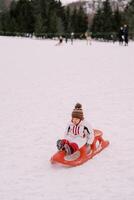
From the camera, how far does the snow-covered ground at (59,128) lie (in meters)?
6.93

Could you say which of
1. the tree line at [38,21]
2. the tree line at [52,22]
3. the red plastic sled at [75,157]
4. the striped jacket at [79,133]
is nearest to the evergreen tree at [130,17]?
the tree line at [52,22]

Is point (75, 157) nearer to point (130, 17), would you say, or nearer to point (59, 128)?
point (59, 128)

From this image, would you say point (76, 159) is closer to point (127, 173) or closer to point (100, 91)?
point (127, 173)

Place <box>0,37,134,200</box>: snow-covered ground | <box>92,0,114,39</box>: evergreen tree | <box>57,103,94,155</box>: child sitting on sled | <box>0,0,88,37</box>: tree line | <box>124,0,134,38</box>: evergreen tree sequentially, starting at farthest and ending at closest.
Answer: <box>124,0,134,38</box>: evergreen tree
<box>0,0,88,37</box>: tree line
<box>92,0,114,39</box>: evergreen tree
<box>57,103,94,155</box>: child sitting on sled
<box>0,37,134,200</box>: snow-covered ground

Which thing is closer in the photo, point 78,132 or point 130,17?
point 78,132

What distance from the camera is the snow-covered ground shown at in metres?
6.93

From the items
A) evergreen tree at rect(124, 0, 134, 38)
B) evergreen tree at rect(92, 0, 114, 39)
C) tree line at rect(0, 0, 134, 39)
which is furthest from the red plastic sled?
evergreen tree at rect(124, 0, 134, 38)

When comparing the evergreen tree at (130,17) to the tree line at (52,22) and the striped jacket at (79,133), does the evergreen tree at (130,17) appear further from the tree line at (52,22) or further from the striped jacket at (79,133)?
the striped jacket at (79,133)

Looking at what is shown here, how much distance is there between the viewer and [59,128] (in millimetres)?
10758

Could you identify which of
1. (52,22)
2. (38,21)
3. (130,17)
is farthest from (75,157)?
(130,17)

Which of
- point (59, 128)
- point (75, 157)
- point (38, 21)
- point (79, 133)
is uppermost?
point (38, 21)

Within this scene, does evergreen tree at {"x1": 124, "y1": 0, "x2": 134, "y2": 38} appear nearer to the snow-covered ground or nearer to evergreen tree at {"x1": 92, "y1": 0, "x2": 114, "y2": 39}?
evergreen tree at {"x1": 92, "y1": 0, "x2": 114, "y2": 39}

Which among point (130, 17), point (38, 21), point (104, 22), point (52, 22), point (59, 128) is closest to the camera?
point (59, 128)

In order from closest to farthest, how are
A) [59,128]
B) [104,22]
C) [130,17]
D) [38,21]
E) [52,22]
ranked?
[59,128]
[38,21]
[104,22]
[52,22]
[130,17]
